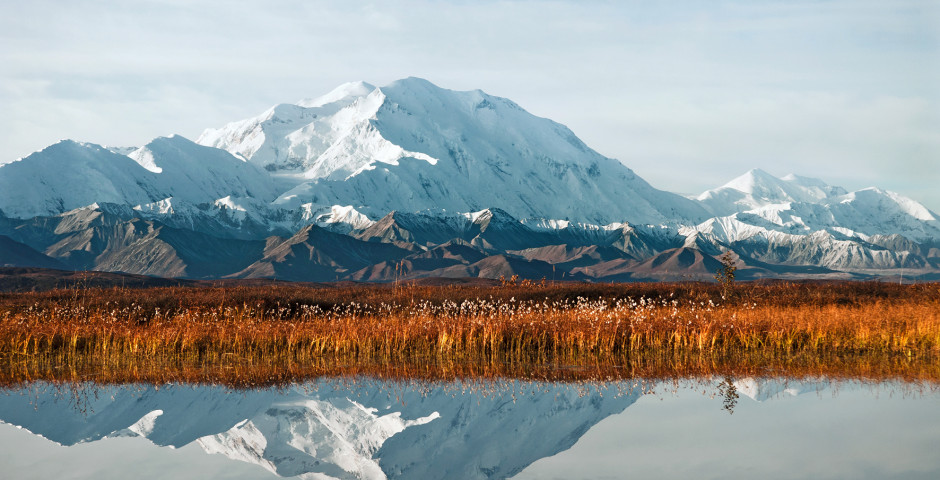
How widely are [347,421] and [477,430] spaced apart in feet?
8.02

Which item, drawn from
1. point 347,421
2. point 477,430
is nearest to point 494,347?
point 347,421

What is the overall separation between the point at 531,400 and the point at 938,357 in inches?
464

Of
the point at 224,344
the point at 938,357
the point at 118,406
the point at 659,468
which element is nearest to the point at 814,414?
the point at 659,468

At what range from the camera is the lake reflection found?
12.2m

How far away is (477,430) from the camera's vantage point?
1453 centimetres

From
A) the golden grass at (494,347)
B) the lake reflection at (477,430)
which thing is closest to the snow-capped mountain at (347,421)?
the lake reflection at (477,430)

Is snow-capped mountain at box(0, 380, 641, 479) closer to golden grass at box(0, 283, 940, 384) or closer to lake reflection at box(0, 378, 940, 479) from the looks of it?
lake reflection at box(0, 378, 940, 479)

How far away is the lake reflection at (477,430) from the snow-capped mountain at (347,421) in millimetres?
41

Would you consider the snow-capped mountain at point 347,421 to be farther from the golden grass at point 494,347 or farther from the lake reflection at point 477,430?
the golden grass at point 494,347

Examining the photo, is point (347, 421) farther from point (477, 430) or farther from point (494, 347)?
point (494, 347)

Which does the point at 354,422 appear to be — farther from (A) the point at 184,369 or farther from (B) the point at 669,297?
(B) the point at 669,297

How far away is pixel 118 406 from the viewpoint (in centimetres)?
1728

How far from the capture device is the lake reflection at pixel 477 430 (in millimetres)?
12164

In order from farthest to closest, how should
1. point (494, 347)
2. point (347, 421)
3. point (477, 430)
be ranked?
point (494, 347) < point (347, 421) < point (477, 430)
